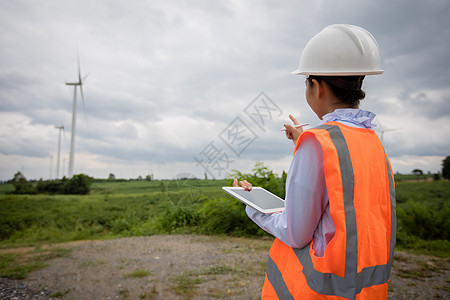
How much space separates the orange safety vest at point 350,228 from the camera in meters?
1.14

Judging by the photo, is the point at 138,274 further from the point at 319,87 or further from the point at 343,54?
the point at 343,54

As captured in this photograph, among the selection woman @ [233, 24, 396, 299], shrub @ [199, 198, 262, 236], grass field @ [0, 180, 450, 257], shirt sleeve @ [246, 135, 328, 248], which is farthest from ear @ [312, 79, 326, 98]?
shrub @ [199, 198, 262, 236]

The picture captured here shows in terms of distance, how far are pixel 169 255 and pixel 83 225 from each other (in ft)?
29.8

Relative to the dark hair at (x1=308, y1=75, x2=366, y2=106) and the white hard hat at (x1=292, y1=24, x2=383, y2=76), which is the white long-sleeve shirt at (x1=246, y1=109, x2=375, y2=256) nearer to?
the dark hair at (x1=308, y1=75, x2=366, y2=106)

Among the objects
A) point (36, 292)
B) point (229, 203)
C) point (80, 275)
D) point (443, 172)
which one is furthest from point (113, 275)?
point (443, 172)

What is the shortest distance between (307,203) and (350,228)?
0.19 metres

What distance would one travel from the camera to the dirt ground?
452cm

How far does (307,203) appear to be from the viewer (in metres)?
1.19

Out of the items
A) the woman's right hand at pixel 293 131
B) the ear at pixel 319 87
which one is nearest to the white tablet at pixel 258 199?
the woman's right hand at pixel 293 131

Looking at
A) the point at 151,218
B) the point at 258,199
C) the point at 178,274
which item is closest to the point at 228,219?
the point at 178,274

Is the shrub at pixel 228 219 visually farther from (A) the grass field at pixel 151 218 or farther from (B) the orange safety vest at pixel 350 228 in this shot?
(B) the orange safety vest at pixel 350 228

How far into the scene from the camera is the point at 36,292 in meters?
4.58

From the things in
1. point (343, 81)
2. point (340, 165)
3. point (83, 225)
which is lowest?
point (83, 225)

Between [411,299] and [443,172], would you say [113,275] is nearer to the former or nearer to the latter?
[411,299]
